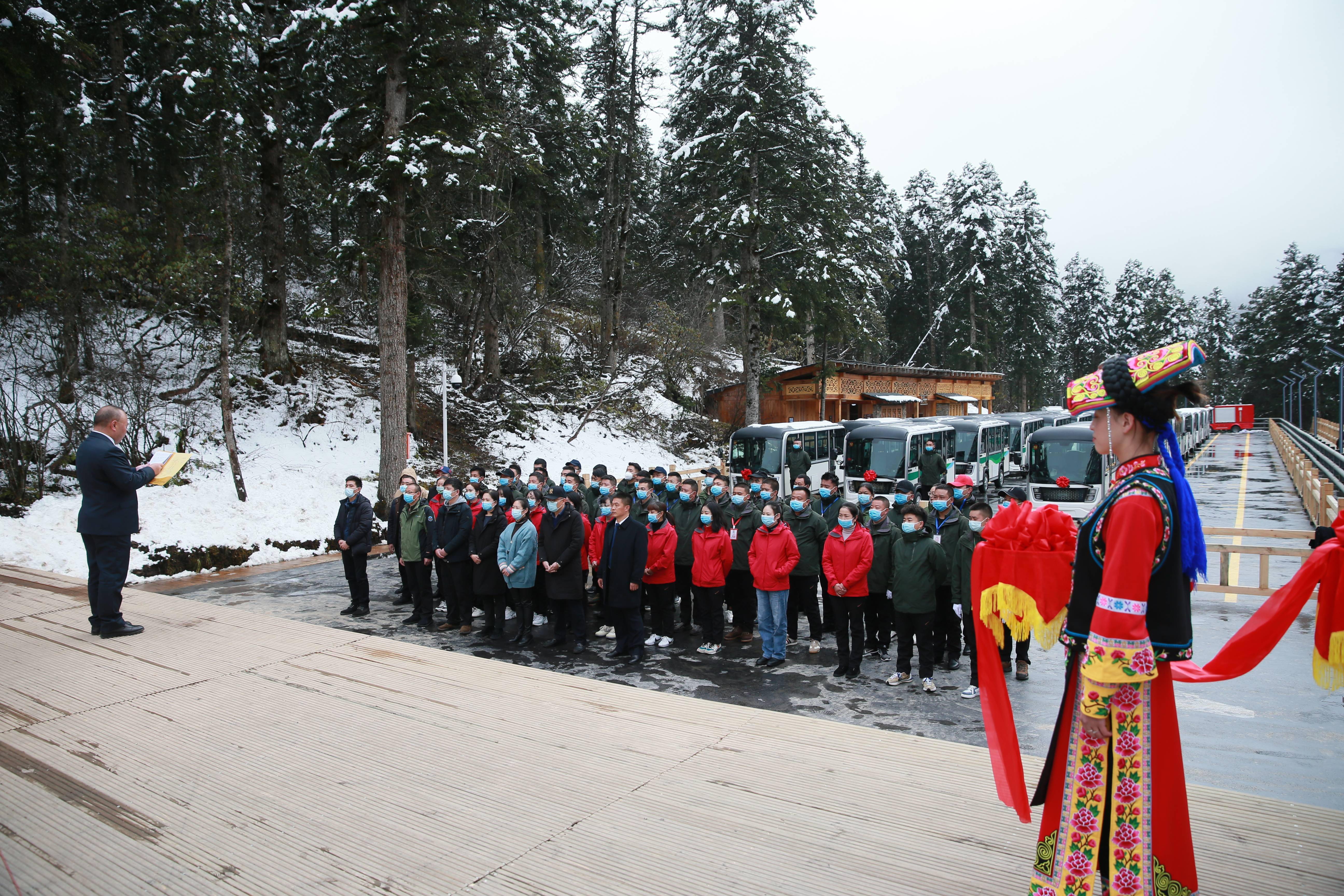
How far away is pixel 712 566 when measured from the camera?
26.6 ft

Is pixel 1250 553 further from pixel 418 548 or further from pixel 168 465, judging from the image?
pixel 168 465

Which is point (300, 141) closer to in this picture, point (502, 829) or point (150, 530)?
point (150, 530)

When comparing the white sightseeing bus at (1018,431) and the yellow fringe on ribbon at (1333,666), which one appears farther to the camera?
the white sightseeing bus at (1018,431)

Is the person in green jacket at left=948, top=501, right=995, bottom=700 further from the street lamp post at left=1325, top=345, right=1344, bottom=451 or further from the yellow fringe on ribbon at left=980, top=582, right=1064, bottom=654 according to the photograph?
the street lamp post at left=1325, top=345, right=1344, bottom=451

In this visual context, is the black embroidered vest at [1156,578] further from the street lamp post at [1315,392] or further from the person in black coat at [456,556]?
the street lamp post at [1315,392]

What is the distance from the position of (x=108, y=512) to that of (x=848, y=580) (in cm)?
680

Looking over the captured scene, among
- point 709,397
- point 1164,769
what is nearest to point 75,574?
point 1164,769

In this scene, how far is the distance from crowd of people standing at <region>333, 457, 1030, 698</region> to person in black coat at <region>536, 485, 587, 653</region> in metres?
0.02

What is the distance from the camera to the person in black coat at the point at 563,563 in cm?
804

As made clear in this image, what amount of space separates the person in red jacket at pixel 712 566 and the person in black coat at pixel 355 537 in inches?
179

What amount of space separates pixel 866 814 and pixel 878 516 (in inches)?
172

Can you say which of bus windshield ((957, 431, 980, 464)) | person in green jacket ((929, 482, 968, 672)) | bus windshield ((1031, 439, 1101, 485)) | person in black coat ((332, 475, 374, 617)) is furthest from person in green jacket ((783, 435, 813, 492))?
person in black coat ((332, 475, 374, 617))

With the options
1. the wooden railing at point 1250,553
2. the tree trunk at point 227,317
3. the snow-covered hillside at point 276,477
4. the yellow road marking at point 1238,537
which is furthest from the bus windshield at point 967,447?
the tree trunk at point 227,317

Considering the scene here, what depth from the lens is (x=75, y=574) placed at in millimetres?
11117
